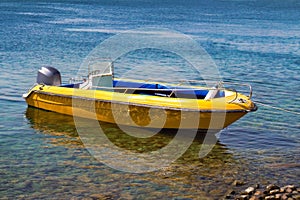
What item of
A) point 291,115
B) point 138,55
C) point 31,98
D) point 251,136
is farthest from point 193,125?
point 138,55

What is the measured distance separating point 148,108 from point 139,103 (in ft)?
1.06

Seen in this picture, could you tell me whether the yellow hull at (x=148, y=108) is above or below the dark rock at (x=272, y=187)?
above

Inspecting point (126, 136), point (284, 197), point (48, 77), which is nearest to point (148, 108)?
point (126, 136)

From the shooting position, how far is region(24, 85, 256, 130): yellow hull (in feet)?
43.9

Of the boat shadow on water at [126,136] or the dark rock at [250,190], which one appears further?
the boat shadow on water at [126,136]

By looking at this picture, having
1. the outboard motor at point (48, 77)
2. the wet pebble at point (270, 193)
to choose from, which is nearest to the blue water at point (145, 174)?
the wet pebble at point (270, 193)

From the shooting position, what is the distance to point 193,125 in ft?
45.2

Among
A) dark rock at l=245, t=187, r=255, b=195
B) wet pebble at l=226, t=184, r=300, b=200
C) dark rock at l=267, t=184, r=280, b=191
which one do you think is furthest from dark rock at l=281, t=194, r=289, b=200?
dark rock at l=245, t=187, r=255, b=195

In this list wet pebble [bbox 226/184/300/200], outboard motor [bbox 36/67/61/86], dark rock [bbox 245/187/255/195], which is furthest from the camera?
outboard motor [bbox 36/67/61/86]

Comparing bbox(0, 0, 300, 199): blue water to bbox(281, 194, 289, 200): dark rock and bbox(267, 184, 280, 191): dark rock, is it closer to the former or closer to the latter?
bbox(267, 184, 280, 191): dark rock

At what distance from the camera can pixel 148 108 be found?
13836mm

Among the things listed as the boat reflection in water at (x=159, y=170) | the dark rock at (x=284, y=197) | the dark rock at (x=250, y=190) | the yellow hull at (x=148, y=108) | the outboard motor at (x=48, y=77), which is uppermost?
the outboard motor at (x=48, y=77)

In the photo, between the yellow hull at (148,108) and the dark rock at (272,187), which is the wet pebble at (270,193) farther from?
the yellow hull at (148,108)

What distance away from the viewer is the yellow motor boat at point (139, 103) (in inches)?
529
